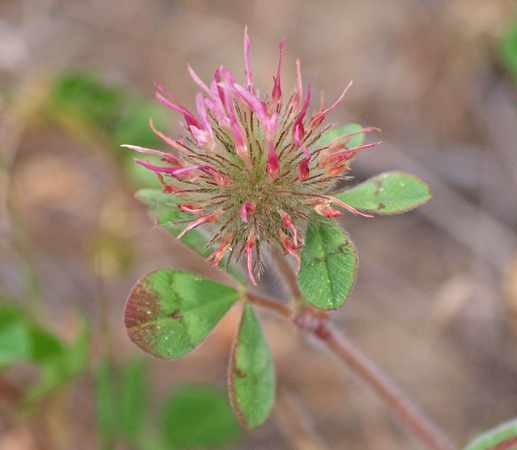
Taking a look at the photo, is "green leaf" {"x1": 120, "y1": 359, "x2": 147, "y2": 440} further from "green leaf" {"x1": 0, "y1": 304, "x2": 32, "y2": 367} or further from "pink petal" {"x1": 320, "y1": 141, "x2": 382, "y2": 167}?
"pink petal" {"x1": 320, "y1": 141, "x2": 382, "y2": 167}

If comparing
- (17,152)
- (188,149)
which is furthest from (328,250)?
(17,152)

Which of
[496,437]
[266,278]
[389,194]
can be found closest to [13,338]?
[266,278]

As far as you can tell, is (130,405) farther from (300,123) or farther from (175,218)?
(300,123)

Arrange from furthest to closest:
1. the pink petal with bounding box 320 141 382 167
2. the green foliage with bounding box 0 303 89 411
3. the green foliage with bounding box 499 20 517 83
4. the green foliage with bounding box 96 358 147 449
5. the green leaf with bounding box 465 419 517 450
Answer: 1. the green foliage with bounding box 499 20 517 83
2. the green foliage with bounding box 96 358 147 449
3. the green foliage with bounding box 0 303 89 411
4. the green leaf with bounding box 465 419 517 450
5. the pink petal with bounding box 320 141 382 167


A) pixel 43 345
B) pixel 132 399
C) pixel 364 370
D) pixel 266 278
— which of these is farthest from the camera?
pixel 266 278

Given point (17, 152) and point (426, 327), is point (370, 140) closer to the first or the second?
point (426, 327)

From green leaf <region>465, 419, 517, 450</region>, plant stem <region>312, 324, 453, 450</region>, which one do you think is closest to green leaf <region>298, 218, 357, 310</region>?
plant stem <region>312, 324, 453, 450</region>

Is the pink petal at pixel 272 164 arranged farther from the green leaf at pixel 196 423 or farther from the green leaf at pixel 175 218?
the green leaf at pixel 196 423
